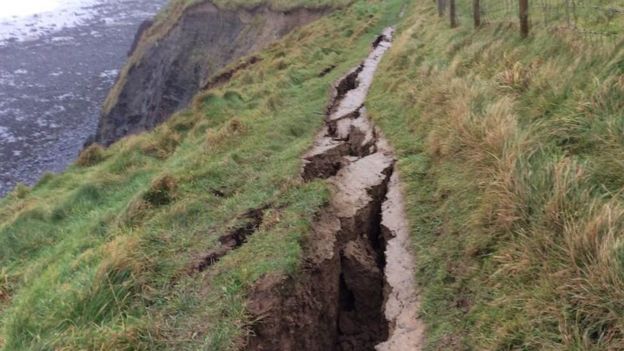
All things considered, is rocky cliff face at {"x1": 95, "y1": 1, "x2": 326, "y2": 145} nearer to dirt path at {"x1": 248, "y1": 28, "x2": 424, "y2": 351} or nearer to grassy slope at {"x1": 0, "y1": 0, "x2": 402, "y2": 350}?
grassy slope at {"x1": 0, "y1": 0, "x2": 402, "y2": 350}

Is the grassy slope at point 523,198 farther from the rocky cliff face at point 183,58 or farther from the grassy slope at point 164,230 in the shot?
the rocky cliff face at point 183,58

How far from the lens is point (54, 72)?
175 feet

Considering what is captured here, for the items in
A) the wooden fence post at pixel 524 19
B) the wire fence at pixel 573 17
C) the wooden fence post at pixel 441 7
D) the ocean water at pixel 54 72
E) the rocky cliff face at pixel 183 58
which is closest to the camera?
the wire fence at pixel 573 17

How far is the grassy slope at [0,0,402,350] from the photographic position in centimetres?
717

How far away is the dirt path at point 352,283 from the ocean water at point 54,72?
28708mm

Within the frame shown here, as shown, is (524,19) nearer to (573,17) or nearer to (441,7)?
(573,17)

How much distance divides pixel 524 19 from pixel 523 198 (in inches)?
276

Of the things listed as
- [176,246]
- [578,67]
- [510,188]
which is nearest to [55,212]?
[176,246]

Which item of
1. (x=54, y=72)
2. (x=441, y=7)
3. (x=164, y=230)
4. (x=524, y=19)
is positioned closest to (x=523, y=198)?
(x=164, y=230)

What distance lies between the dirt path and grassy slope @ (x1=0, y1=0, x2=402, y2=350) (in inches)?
13.4

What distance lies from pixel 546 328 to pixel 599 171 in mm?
2440

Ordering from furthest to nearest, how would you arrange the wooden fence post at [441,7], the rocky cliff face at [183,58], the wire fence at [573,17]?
1. the rocky cliff face at [183,58]
2. the wooden fence post at [441,7]
3. the wire fence at [573,17]

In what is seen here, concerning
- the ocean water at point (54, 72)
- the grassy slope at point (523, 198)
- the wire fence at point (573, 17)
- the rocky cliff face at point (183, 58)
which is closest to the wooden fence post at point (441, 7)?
the wire fence at point (573, 17)

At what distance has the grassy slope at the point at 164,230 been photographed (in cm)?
717
